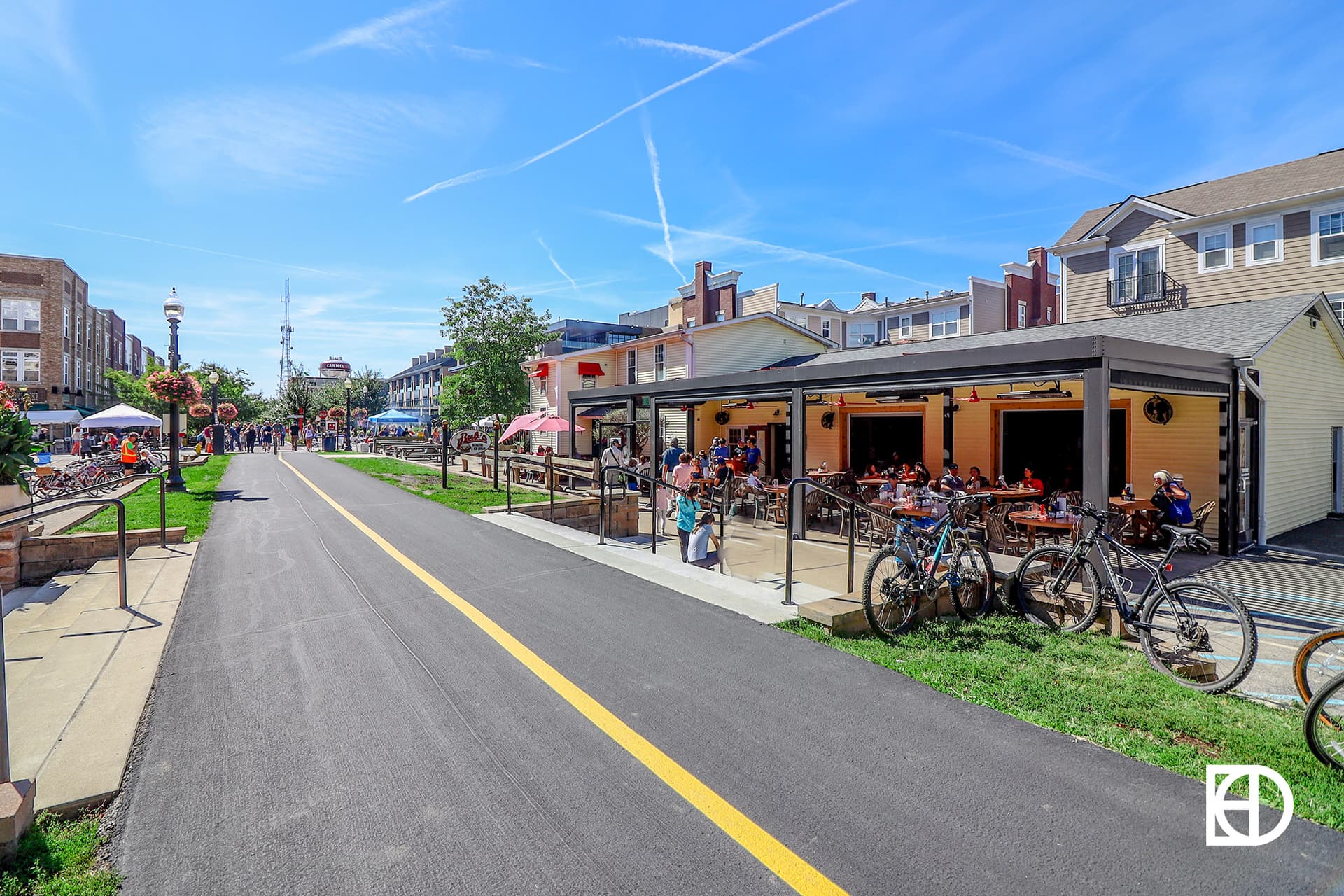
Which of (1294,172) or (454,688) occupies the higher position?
(1294,172)

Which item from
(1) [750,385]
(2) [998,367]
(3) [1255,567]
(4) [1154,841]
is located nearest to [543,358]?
(1) [750,385]

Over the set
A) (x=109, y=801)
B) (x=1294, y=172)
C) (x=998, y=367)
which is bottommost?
(x=109, y=801)

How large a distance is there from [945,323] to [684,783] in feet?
117

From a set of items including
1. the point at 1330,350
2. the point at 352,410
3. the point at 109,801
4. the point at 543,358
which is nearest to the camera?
the point at 109,801

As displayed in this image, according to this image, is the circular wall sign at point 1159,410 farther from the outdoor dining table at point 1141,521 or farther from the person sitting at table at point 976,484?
the person sitting at table at point 976,484

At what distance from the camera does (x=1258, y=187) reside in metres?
19.1

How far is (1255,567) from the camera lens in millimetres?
8961

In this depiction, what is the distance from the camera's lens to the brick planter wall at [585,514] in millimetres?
11602

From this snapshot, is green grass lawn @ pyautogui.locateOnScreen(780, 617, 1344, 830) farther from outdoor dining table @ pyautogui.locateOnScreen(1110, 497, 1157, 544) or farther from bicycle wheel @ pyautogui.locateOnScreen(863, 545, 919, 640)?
outdoor dining table @ pyautogui.locateOnScreen(1110, 497, 1157, 544)

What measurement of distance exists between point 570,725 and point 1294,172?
2666cm

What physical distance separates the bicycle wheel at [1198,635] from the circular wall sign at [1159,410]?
8820 mm

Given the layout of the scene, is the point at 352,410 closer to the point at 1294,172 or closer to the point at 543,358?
the point at 543,358

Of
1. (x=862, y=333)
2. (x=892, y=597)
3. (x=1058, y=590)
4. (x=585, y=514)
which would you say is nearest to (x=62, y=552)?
(x=585, y=514)

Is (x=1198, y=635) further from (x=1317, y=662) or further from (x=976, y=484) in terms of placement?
(x=976, y=484)
